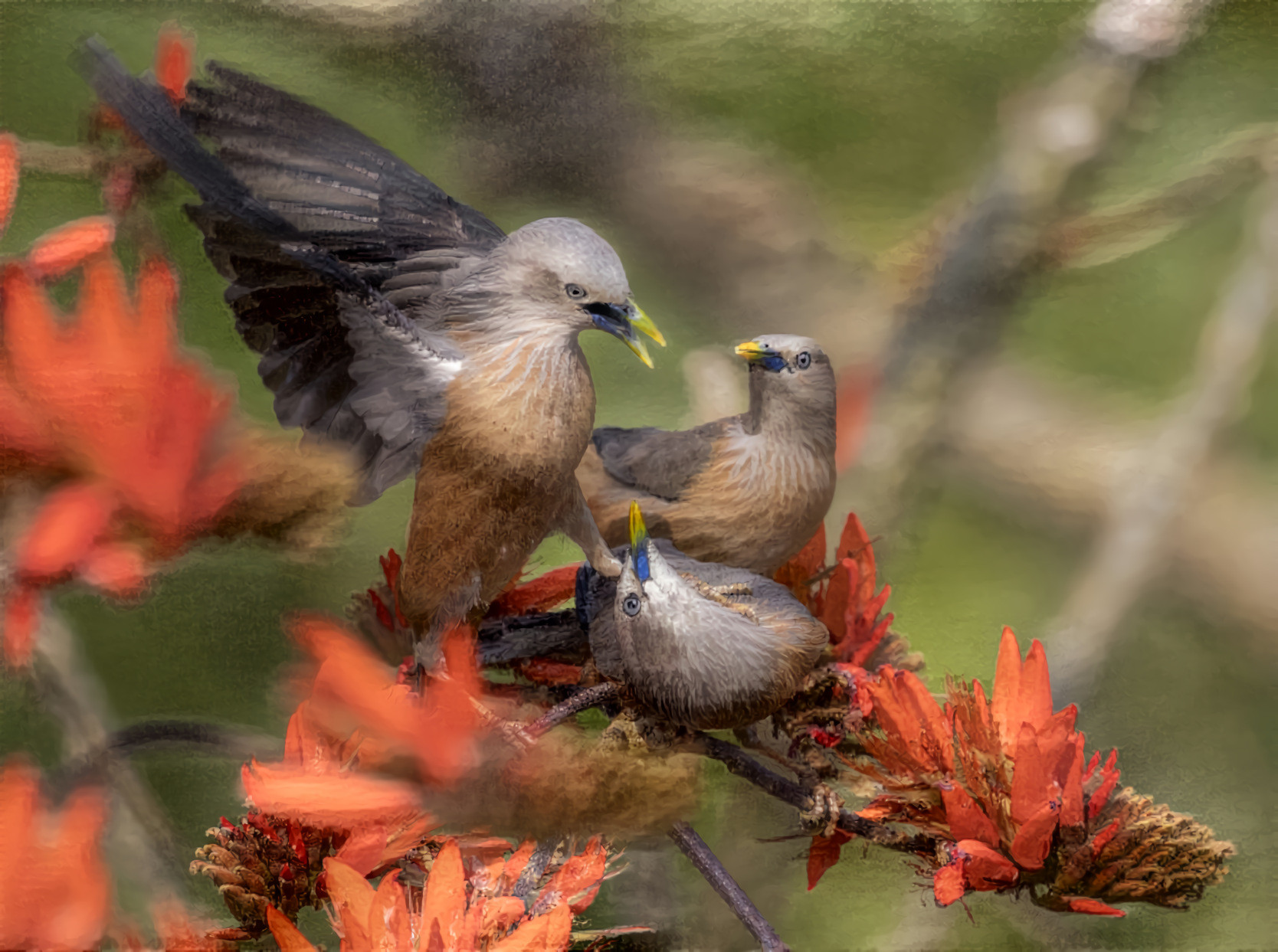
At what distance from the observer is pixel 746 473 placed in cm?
80

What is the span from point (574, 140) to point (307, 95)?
22 cm

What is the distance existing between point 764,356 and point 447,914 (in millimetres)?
472

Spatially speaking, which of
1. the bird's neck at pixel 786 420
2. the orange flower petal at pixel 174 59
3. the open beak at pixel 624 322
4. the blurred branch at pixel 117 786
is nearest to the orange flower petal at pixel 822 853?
the bird's neck at pixel 786 420

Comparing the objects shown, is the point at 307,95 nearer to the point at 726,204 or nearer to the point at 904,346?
the point at 726,204

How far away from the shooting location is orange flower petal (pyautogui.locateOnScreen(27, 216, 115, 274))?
864 millimetres

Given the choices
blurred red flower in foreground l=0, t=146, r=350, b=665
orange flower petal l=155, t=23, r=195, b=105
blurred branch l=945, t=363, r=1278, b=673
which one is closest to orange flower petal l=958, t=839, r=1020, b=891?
blurred branch l=945, t=363, r=1278, b=673

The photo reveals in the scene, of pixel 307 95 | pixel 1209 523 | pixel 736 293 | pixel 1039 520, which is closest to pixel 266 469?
pixel 307 95

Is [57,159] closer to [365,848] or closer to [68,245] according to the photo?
[68,245]

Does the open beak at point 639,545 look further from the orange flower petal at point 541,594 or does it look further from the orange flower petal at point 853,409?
the orange flower petal at point 853,409

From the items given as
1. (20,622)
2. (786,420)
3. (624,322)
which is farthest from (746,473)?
(20,622)

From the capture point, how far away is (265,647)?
2.91 feet

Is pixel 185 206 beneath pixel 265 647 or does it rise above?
above

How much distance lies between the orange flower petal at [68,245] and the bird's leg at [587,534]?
0.45 m

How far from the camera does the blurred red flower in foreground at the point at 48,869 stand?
0.82 meters
